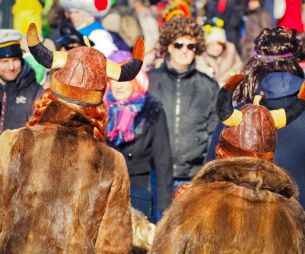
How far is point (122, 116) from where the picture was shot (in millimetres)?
9492

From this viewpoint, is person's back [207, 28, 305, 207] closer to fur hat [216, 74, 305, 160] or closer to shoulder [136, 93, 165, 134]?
fur hat [216, 74, 305, 160]

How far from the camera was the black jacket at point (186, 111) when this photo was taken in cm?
1043

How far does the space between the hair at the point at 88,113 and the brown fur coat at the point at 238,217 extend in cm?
98

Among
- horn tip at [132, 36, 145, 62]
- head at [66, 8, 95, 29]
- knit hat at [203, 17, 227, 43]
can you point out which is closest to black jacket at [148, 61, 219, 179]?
head at [66, 8, 95, 29]

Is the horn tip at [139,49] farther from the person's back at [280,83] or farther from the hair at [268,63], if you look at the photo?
the hair at [268,63]

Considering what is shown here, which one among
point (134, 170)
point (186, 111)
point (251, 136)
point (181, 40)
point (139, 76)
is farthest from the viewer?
point (181, 40)

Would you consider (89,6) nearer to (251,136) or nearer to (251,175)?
(251,136)

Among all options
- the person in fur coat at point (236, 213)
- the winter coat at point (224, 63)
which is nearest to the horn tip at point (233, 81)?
the person in fur coat at point (236, 213)

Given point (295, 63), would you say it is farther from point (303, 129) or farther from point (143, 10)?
point (143, 10)

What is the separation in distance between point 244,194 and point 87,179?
1114 mm

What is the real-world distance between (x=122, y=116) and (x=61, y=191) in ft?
9.64

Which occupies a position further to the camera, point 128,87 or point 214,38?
point 214,38

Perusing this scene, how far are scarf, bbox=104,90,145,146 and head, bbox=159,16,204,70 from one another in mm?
1294

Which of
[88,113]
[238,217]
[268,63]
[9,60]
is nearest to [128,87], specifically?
[9,60]
